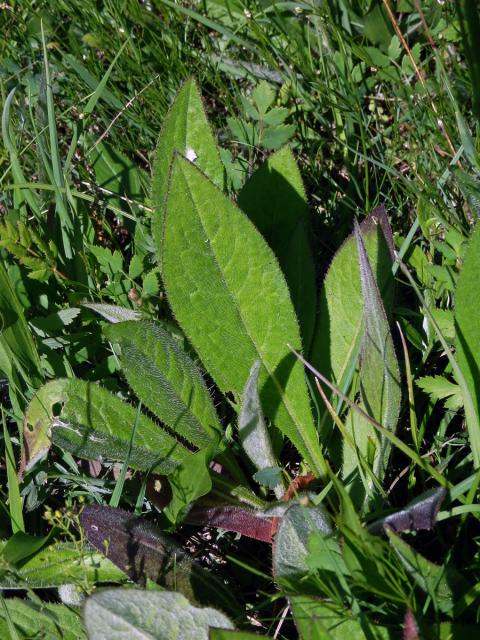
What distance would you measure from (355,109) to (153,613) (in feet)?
5.60

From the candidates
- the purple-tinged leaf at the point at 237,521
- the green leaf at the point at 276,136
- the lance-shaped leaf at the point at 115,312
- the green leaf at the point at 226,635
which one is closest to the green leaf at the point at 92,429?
the purple-tinged leaf at the point at 237,521

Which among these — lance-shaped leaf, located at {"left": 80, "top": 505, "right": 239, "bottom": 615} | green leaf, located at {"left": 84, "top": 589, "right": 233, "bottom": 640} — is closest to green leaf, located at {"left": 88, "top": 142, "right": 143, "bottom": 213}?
lance-shaped leaf, located at {"left": 80, "top": 505, "right": 239, "bottom": 615}

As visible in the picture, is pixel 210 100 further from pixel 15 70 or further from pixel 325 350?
pixel 325 350

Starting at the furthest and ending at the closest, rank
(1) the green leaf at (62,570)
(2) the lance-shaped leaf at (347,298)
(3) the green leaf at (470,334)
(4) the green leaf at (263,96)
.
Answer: (4) the green leaf at (263,96)
(2) the lance-shaped leaf at (347,298)
(1) the green leaf at (62,570)
(3) the green leaf at (470,334)

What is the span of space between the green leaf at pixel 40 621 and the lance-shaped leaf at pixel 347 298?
0.83 meters

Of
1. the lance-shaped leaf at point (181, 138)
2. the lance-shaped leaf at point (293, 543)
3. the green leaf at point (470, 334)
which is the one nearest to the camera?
the lance-shaped leaf at point (293, 543)

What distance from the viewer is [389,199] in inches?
88.7

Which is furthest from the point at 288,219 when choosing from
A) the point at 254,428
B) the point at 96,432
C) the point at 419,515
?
the point at 419,515

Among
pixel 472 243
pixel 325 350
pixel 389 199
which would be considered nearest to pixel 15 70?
pixel 389 199

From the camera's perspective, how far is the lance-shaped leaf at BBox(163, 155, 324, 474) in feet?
5.81

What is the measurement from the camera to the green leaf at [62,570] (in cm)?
176

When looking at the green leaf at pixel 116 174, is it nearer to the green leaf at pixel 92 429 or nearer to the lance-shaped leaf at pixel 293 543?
the green leaf at pixel 92 429

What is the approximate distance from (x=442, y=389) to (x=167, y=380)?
2.17ft

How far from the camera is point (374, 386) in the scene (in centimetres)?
175
